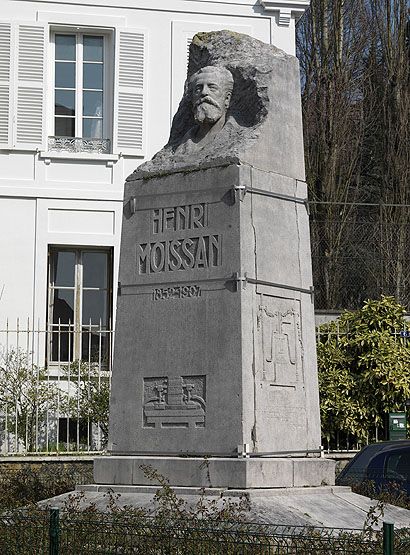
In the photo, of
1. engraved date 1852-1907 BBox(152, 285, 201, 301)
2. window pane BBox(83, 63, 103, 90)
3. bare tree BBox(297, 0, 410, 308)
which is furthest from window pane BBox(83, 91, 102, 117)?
engraved date 1852-1907 BBox(152, 285, 201, 301)

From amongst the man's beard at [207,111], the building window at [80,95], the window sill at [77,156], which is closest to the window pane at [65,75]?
the building window at [80,95]

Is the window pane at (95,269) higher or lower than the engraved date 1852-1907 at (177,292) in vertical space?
higher

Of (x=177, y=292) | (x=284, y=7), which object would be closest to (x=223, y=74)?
(x=177, y=292)

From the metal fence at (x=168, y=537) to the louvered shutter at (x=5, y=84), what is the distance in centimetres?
1356

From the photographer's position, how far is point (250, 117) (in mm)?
10086

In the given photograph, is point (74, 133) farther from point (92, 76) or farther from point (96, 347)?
point (96, 347)

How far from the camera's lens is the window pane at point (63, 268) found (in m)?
21.3

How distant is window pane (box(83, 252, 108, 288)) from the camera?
70.0 feet

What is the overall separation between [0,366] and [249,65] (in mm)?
9684

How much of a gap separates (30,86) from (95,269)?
292cm

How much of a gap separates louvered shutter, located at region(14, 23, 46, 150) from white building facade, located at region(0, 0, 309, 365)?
0.02 m

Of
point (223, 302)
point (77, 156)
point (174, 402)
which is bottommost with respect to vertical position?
point (174, 402)

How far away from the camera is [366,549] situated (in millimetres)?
7090

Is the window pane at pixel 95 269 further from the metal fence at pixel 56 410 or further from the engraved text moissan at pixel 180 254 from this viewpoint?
the engraved text moissan at pixel 180 254
